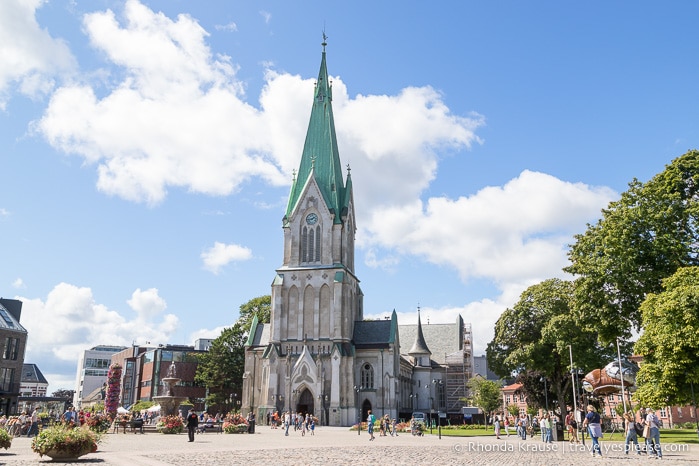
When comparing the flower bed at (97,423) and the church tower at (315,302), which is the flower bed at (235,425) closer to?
the flower bed at (97,423)

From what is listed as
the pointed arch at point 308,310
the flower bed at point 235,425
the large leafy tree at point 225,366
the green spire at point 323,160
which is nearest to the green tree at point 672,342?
the flower bed at point 235,425

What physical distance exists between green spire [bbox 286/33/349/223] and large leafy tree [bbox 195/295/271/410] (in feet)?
59.0

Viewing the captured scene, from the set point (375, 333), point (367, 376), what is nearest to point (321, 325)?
point (375, 333)

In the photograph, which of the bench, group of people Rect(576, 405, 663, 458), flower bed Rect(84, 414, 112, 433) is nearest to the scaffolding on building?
the bench

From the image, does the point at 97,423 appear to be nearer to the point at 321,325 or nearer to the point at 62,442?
the point at 62,442

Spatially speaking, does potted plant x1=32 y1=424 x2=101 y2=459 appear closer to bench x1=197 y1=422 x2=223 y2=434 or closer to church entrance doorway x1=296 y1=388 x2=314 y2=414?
bench x1=197 y1=422 x2=223 y2=434

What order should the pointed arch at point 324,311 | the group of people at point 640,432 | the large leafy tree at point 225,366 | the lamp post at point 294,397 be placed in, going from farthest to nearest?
the large leafy tree at point 225,366
the pointed arch at point 324,311
the lamp post at point 294,397
the group of people at point 640,432

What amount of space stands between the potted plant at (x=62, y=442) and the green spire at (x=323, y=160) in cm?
5395

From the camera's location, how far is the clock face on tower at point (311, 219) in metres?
72.9

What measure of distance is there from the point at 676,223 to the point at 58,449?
31.5 m

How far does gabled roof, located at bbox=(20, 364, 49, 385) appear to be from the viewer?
403ft

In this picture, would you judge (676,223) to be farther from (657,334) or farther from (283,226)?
(283,226)

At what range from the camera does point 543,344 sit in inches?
2045

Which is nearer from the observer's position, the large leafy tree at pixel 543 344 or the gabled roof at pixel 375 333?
the large leafy tree at pixel 543 344
